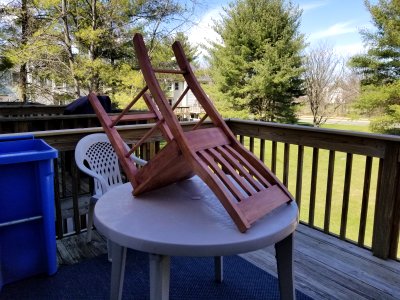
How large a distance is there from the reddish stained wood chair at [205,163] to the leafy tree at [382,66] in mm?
11521

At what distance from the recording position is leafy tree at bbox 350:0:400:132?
11.0 metres

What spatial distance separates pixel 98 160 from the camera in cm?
252

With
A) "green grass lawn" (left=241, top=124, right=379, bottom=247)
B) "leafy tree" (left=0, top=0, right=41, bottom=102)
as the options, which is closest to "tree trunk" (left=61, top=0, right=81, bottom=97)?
"leafy tree" (left=0, top=0, right=41, bottom=102)

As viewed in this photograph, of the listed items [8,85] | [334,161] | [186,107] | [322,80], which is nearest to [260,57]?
[322,80]

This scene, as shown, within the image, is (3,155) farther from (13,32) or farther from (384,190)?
(13,32)

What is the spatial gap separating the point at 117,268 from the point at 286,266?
2.56 feet

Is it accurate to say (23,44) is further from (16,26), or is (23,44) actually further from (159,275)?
(159,275)

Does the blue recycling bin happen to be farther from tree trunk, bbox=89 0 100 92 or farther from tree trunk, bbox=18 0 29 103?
tree trunk, bbox=18 0 29 103

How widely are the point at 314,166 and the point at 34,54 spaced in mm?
9029

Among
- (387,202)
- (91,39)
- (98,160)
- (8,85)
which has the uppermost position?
(91,39)

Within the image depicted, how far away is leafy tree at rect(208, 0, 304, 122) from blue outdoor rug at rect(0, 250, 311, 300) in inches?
513

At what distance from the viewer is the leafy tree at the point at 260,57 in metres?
14.1

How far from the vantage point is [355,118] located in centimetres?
1298

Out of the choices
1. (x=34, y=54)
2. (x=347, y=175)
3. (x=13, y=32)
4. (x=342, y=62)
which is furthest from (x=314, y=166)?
(x=342, y=62)
